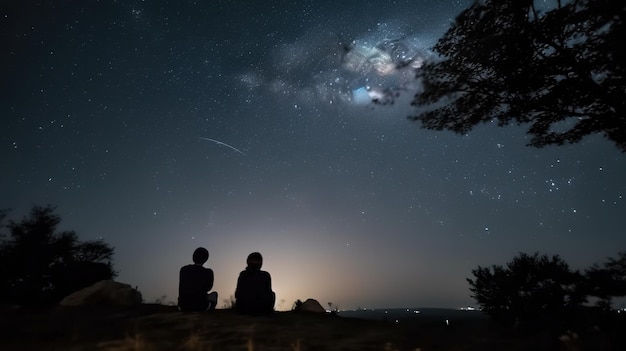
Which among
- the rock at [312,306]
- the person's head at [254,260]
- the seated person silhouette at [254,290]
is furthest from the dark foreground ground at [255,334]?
the rock at [312,306]

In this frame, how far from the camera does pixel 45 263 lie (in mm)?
17453

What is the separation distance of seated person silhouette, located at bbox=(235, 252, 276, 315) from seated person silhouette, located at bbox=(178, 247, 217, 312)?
0.93 meters

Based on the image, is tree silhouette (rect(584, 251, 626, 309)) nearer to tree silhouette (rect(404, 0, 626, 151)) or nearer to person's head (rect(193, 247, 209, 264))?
tree silhouette (rect(404, 0, 626, 151))

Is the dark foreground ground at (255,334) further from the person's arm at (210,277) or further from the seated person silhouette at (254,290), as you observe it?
the person's arm at (210,277)

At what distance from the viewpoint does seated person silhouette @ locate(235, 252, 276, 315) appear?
7.67 meters

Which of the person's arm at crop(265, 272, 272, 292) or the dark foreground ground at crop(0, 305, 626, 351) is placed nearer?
the dark foreground ground at crop(0, 305, 626, 351)

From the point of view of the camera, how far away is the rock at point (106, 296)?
10070 millimetres

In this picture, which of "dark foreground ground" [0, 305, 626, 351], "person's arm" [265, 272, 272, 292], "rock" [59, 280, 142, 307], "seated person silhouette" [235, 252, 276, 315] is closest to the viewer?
"dark foreground ground" [0, 305, 626, 351]

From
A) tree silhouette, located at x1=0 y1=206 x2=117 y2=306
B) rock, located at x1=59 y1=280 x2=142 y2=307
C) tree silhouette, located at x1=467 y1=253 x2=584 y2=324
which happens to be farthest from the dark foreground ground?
tree silhouette, located at x1=0 y1=206 x2=117 y2=306

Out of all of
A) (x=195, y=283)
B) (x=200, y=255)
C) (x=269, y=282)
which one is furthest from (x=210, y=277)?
(x=269, y=282)

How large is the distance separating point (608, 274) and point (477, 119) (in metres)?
5.27

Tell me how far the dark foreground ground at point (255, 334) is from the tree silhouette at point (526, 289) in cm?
569

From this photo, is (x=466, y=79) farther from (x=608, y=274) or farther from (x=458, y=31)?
(x=608, y=274)

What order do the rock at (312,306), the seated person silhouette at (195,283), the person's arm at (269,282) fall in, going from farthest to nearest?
the rock at (312,306), the seated person silhouette at (195,283), the person's arm at (269,282)
